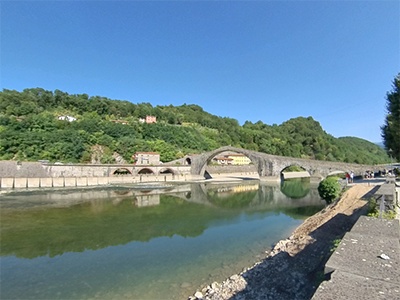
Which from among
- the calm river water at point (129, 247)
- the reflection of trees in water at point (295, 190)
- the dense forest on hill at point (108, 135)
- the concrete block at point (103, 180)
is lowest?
the calm river water at point (129, 247)

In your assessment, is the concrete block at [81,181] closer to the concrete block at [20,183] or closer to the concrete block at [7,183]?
the concrete block at [20,183]

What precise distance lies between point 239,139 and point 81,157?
52810mm

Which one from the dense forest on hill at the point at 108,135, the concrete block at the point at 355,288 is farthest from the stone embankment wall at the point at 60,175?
the concrete block at the point at 355,288

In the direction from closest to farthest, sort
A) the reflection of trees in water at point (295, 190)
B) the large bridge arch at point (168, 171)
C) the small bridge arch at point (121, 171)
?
the reflection of trees in water at point (295, 190)
the small bridge arch at point (121, 171)
the large bridge arch at point (168, 171)

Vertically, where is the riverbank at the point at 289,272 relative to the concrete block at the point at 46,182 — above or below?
below

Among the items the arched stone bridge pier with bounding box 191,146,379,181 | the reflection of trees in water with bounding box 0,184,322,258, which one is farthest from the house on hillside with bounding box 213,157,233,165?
the reflection of trees in water with bounding box 0,184,322,258

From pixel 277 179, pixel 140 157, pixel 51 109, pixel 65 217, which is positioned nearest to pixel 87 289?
pixel 65 217

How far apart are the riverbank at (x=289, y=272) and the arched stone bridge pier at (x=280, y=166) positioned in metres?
23.2

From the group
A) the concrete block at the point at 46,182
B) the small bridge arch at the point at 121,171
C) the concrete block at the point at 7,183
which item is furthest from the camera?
the small bridge arch at the point at 121,171

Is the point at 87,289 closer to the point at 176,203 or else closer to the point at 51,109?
the point at 176,203

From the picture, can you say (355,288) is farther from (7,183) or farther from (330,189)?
(7,183)

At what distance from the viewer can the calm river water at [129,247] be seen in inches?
265

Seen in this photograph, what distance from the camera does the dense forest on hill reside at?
1639 inches

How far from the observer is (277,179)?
35688 mm
